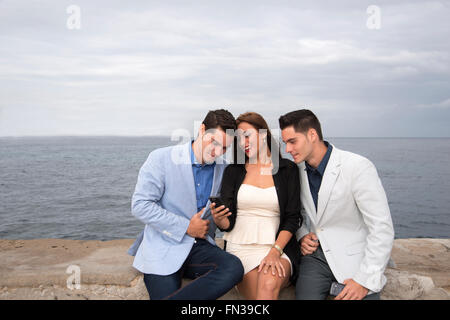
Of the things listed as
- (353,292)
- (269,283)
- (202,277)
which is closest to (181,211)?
(202,277)

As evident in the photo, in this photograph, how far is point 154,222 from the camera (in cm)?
357

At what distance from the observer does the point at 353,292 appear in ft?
10.4

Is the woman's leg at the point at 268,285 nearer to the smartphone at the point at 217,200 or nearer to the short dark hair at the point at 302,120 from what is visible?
the smartphone at the point at 217,200

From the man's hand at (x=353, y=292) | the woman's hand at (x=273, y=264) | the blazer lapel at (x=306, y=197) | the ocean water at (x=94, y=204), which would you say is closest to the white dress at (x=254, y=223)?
the woman's hand at (x=273, y=264)

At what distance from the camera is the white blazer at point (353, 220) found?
317 cm

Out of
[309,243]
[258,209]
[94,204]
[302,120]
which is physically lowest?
[94,204]

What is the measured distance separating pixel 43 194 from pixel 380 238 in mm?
22151

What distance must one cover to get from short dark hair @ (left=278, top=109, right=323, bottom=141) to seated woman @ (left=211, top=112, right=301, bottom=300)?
312mm

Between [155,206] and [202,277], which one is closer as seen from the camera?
[202,277]

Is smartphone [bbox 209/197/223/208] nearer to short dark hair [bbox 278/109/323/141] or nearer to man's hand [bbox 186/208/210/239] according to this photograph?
man's hand [bbox 186/208/210/239]

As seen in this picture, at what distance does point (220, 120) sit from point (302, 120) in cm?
73

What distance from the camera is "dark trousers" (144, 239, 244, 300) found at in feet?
10.6

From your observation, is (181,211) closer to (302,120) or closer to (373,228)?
(302,120)

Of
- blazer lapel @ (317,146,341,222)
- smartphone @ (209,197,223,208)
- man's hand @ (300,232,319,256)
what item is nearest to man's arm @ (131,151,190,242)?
smartphone @ (209,197,223,208)
